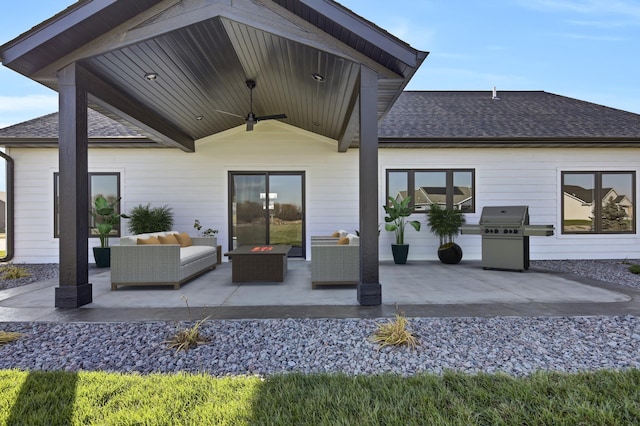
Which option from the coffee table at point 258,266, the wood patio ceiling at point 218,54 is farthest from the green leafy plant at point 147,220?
the coffee table at point 258,266

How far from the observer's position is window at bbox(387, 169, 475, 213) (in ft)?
28.0

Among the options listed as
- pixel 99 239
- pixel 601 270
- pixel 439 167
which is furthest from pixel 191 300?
pixel 601 270

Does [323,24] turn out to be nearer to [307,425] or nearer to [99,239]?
[307,425]

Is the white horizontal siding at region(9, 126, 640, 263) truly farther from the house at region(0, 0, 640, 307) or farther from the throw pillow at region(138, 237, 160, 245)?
the throw pillow at region(138, 237, 160, 245)

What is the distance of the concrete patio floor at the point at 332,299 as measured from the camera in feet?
12.7

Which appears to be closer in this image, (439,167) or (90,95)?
(90,95)

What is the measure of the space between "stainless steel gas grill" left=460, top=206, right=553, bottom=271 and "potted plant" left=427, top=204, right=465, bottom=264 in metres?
0.87

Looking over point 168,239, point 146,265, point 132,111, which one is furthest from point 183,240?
point 132,111

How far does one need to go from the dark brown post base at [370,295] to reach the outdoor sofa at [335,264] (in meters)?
0.93

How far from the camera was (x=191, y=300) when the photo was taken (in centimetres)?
458

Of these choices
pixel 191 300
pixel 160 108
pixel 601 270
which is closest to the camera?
pixel 191 300

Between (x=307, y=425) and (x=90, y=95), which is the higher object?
(x=90, y=95)

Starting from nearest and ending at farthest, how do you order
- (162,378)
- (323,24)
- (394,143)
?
1. (162,378)
2. (323,24)
3. (394,143)

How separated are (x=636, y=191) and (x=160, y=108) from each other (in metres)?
11.6
